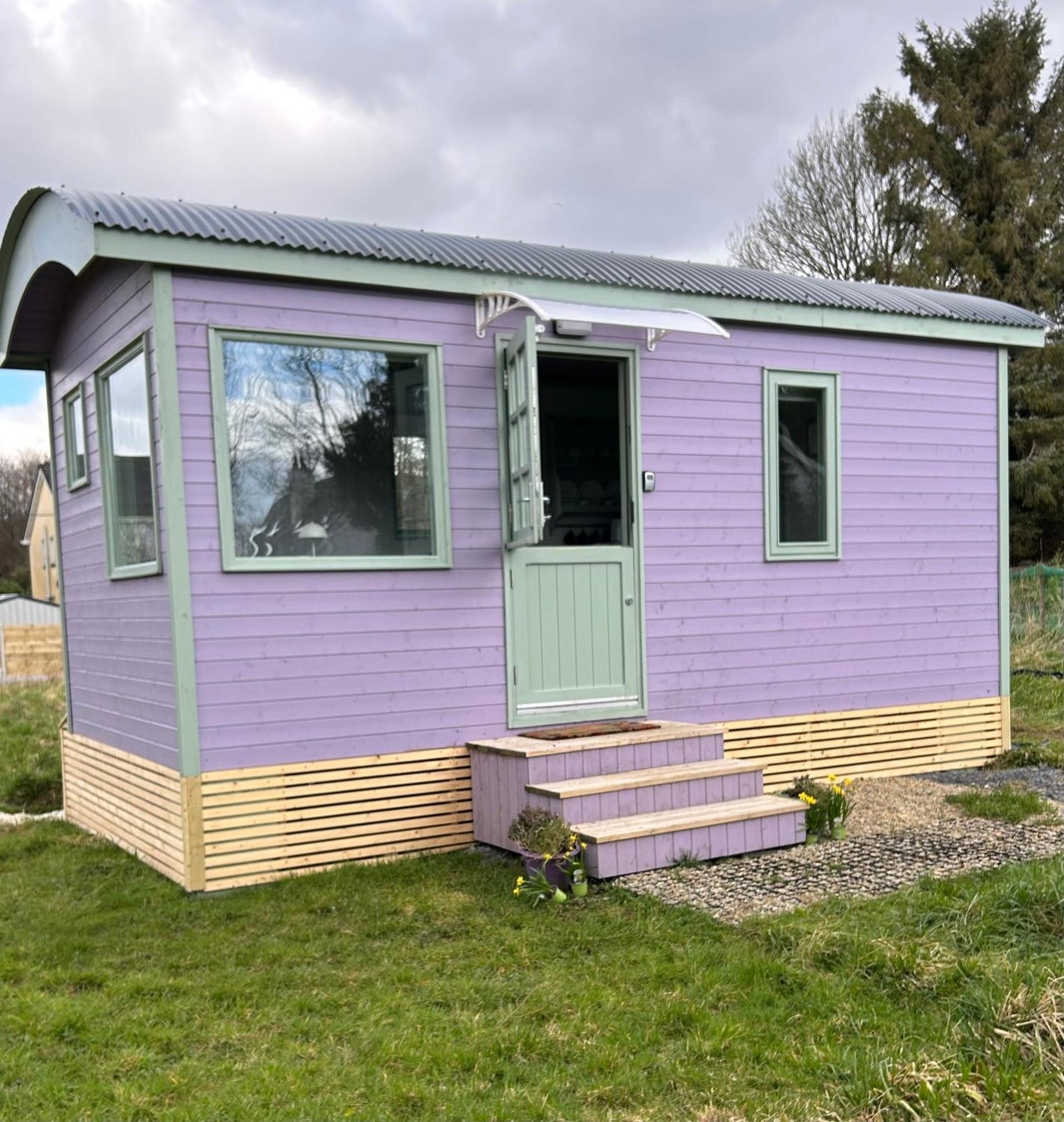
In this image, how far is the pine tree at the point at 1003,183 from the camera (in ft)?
56.4

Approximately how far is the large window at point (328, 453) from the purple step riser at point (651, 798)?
1.35 m

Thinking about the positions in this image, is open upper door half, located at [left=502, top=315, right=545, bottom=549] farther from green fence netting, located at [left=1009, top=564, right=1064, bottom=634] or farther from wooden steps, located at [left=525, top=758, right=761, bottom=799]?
green fence netting, located at [left=1009, top=564, right=1064, bottom=634]

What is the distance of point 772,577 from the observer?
20.6 ft

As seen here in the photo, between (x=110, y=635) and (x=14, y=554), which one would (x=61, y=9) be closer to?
(x=110, y=635)

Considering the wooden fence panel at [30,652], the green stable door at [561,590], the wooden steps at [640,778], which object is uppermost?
the green stable door at [561,590]

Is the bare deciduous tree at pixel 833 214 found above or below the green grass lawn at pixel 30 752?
above

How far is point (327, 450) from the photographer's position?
200 inches

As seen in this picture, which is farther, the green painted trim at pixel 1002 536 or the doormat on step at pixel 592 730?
the green painted trim at pixel 1002 536

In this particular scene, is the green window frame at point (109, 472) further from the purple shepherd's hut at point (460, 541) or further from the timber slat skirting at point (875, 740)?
the timber slat skirting at point (875, 740)

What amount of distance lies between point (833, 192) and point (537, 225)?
575cm

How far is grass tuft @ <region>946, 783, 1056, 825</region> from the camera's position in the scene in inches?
214

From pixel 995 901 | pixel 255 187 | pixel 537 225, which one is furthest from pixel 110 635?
pixel 537 225

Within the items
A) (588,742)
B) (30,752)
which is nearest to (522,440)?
(588,742)

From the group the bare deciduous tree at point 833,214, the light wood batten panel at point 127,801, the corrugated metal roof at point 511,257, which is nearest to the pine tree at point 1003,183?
the bare deciduous tree at point 833,214
